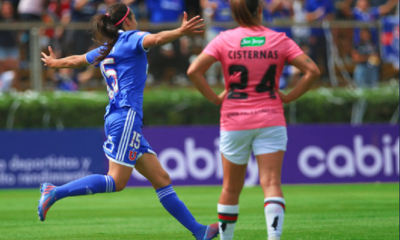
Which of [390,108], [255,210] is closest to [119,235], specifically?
[255,210]

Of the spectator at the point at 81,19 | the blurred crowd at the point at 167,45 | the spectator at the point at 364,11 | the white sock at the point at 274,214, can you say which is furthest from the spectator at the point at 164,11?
the white sock at the point at 274,214

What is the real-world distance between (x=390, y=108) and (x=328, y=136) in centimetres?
235

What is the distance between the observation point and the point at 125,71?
6.99 meters

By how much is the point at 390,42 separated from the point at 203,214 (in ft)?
25.9

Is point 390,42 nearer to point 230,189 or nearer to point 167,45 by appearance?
point 167,45

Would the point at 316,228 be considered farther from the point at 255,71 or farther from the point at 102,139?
the point at 102,139

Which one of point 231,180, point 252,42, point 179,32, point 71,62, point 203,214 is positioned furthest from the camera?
point 203,214

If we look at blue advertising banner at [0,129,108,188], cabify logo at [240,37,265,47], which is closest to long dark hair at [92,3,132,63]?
cabify logo at [240,37,265,47]

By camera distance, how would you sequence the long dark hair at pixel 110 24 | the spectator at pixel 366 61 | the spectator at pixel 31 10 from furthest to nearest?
the spectator at pixel 31 10, the spectator at pixel 366 61, the long dark hair at pixel 110 24

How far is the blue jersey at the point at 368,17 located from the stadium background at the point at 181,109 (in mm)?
→ 98

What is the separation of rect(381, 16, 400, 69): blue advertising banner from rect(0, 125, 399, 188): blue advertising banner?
6.61ft

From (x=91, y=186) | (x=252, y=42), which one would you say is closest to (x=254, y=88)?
(x=252, y=42)

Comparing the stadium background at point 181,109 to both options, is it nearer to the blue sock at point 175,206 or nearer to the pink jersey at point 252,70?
the blue sock at point 175,206

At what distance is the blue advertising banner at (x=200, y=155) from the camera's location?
1479cm
